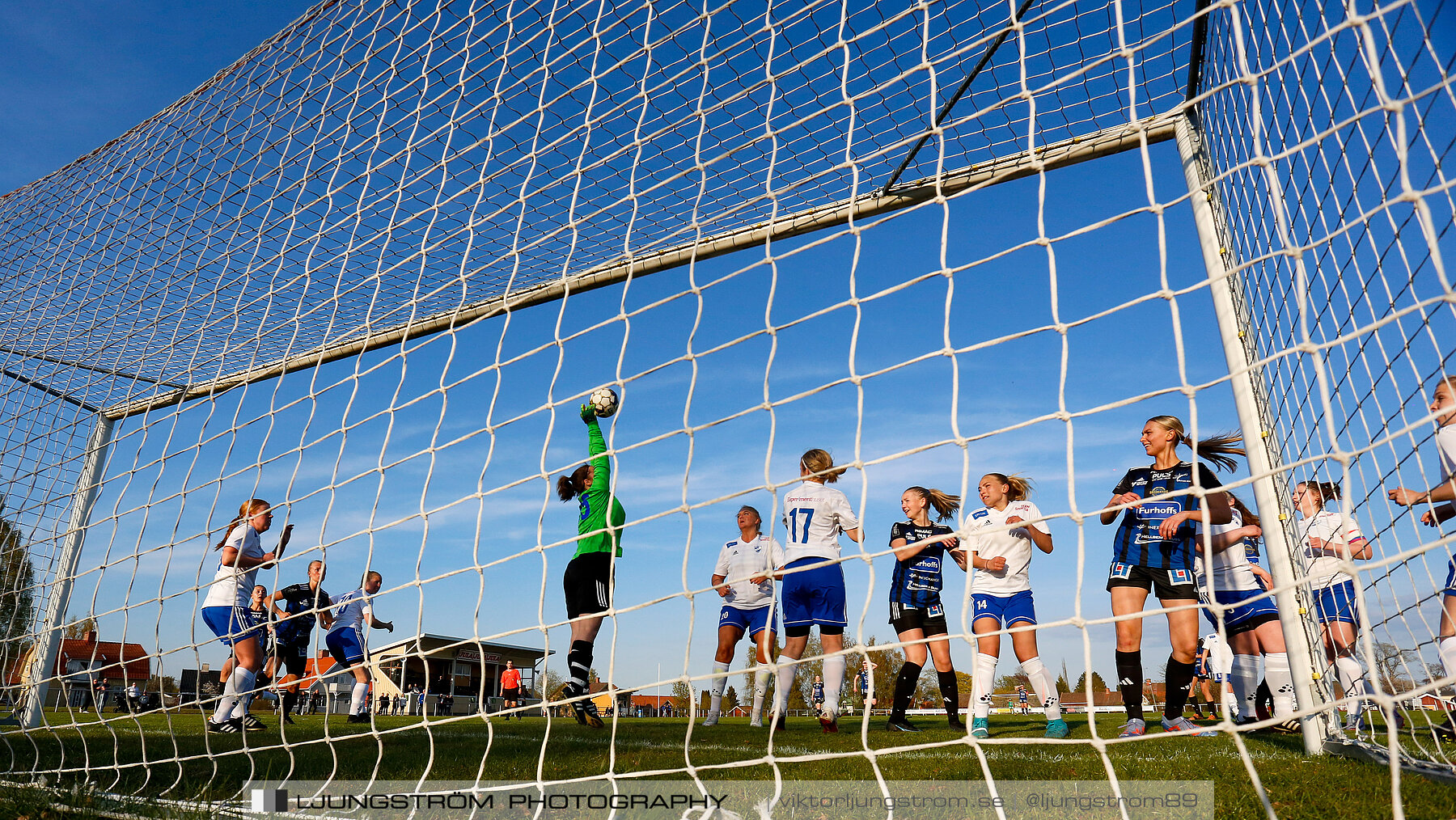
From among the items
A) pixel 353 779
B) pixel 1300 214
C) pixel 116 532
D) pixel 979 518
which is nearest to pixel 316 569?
pixel 116 532

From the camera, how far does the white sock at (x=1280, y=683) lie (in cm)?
382

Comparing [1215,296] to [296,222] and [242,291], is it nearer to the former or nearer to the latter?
[296,222]

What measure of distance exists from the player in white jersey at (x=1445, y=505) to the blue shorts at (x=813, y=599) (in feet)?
9.50

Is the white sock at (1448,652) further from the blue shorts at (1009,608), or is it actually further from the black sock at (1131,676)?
the blue shorts at (1009,608)

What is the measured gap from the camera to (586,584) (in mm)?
Answer: 5043

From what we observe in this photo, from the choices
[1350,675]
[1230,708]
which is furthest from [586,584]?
[1230,708]

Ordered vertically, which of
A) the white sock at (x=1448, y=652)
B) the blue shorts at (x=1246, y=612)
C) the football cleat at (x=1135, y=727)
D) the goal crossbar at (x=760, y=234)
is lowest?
the football cleat at (x=1135, y=727)

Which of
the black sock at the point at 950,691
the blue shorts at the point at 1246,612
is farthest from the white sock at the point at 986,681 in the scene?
the blue shorts at the point at 1246,612

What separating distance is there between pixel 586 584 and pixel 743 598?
1335mm

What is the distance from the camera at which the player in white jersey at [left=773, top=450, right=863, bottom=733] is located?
5148mm

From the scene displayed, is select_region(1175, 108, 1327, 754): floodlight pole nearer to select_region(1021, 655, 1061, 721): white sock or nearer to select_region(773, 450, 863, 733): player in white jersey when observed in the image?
select_region(1021, 655, 1061, 721): white sock

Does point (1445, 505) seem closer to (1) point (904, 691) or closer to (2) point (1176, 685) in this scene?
(2) point (1176, 685)

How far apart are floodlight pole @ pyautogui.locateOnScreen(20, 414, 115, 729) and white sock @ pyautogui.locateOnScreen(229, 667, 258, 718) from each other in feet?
10.8

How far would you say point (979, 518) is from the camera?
5234 millimetres
